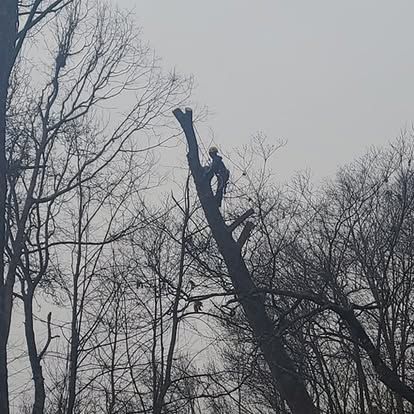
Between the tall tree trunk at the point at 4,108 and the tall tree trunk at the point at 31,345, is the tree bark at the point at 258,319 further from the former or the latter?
the tall tree trunk at the point at 31,345

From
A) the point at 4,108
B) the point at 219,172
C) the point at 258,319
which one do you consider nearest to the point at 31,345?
the point at 219,172

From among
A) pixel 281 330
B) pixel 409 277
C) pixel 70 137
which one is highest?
pixel 70 137

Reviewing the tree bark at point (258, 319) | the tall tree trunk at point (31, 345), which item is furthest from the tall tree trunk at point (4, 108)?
the tall tree trunk at point (31, 345)

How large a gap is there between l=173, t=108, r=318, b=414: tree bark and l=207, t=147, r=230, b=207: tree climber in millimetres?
130

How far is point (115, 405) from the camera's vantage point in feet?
44.1

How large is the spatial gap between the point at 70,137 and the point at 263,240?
13.8ft

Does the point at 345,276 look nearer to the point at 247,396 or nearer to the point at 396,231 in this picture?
the point at 396,231

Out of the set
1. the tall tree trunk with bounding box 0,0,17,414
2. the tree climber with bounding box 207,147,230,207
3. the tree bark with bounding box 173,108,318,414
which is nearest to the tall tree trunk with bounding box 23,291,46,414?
the tree bark with bounding box 173,108,318,414

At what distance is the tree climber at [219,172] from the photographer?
11.4 m

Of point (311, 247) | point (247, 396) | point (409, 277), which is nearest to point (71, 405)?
point (247, 396)

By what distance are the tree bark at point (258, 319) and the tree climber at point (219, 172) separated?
0.13 meters

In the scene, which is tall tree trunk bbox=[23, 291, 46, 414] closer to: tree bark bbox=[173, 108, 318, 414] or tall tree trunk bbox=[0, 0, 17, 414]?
tree bark bbox=[173, 108, 318, 414]

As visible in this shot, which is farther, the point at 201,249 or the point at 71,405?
the point at 71,405

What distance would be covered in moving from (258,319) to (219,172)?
2714 mm
